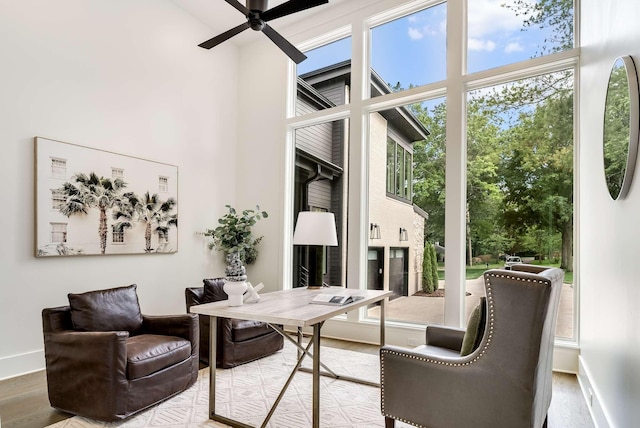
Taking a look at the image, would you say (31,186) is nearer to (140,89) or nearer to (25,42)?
(25,42)

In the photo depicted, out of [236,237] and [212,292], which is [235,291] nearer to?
[212,292]

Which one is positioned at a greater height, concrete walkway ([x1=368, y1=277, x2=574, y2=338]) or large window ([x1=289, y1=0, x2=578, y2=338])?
large window ([x1=289, y1=0, x2=578, y2=338])

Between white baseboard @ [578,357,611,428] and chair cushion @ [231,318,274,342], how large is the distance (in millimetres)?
2494

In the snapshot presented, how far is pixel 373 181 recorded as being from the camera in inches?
184

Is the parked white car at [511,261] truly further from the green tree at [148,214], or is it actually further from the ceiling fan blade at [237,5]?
the green tree at [148,214]

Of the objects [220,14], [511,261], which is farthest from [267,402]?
[220,14]

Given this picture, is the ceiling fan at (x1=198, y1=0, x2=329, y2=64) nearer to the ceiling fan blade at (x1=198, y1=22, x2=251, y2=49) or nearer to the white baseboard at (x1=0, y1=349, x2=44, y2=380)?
the ceiling fan blade at (x1=198, y1=22, x2=251, y2=49)

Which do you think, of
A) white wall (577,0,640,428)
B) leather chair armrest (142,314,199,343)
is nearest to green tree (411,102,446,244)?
white wall (577,0,640,428)

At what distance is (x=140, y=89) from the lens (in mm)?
4363

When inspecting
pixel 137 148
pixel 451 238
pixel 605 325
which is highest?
pixel 137 148

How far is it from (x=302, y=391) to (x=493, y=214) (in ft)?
8.13

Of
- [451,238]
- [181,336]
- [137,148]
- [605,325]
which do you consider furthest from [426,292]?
[137,148]

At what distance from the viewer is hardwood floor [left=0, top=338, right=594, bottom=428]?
2.46 m

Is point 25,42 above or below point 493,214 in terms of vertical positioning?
above
